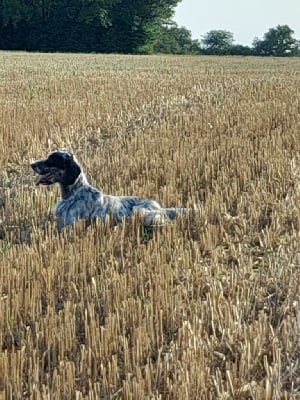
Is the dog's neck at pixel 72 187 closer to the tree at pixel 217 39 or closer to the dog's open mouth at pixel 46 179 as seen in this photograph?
the dog's open mouth at pixel 46 179

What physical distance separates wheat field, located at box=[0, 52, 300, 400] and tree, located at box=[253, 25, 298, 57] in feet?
241

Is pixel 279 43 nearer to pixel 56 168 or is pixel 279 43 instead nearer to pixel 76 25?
pixel 76 25

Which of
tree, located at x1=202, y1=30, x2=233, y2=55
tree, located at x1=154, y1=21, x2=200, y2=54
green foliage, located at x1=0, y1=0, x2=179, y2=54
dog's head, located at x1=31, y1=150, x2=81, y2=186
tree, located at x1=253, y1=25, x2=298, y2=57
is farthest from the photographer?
tree, located at x1=202, y1=30, x2=233, y2=55

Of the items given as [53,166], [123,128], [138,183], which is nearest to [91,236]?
[53,166]

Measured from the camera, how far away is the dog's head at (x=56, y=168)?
5.99 m

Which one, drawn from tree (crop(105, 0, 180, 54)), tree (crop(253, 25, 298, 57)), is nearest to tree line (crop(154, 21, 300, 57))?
tree (crop(253, 25, 298, 57))

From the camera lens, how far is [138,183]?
7.01 m

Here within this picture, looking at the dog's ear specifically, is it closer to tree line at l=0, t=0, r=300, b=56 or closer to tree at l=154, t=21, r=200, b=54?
tree line at l=0, t=0, r=300, b=56

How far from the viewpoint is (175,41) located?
77750mm

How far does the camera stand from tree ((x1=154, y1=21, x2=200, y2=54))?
241 ft

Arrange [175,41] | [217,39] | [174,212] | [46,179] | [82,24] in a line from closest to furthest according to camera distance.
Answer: [174,212] → [46,179] → [82,24] → [175,41] → [217,39]

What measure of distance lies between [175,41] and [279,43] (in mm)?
13175

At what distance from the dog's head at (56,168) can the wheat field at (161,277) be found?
0.38 m

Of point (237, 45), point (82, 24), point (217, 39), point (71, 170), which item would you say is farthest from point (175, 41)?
point (71, 170)
